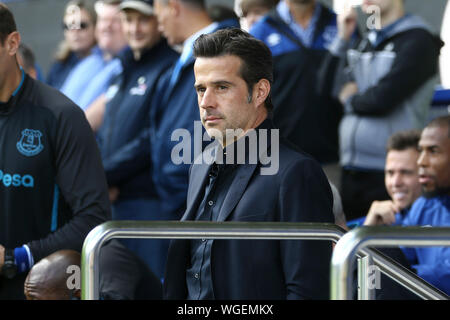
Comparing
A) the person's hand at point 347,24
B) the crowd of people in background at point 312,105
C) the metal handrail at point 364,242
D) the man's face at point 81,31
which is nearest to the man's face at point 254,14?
the crowd of people in background at point 312,105

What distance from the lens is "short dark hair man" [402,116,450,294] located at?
455 cm

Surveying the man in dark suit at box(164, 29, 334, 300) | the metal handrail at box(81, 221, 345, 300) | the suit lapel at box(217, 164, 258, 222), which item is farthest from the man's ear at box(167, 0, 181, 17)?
the metal handrail at box(81, 221, 345, 300)

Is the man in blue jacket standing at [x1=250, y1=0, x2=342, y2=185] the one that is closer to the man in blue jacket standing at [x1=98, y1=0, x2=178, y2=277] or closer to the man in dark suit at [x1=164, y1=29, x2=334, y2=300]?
the man in blue jacket standing at [x1=98, y1=0, x2=178, y2=277]

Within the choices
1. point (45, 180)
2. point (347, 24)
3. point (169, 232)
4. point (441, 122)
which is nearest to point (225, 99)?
point (169, 232)

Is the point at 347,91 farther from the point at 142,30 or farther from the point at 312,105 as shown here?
the point at 142,30

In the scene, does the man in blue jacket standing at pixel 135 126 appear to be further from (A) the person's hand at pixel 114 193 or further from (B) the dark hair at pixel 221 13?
(B) the dark hair at pixel 221 13

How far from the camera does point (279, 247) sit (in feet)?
10.3

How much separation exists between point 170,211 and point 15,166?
1695 millimetres

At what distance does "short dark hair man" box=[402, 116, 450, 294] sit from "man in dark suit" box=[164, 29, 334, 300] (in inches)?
56.2

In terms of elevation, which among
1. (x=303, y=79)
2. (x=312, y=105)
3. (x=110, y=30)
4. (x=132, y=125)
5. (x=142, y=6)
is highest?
(x=110, y=30)

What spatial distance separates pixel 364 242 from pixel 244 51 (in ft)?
3.74
